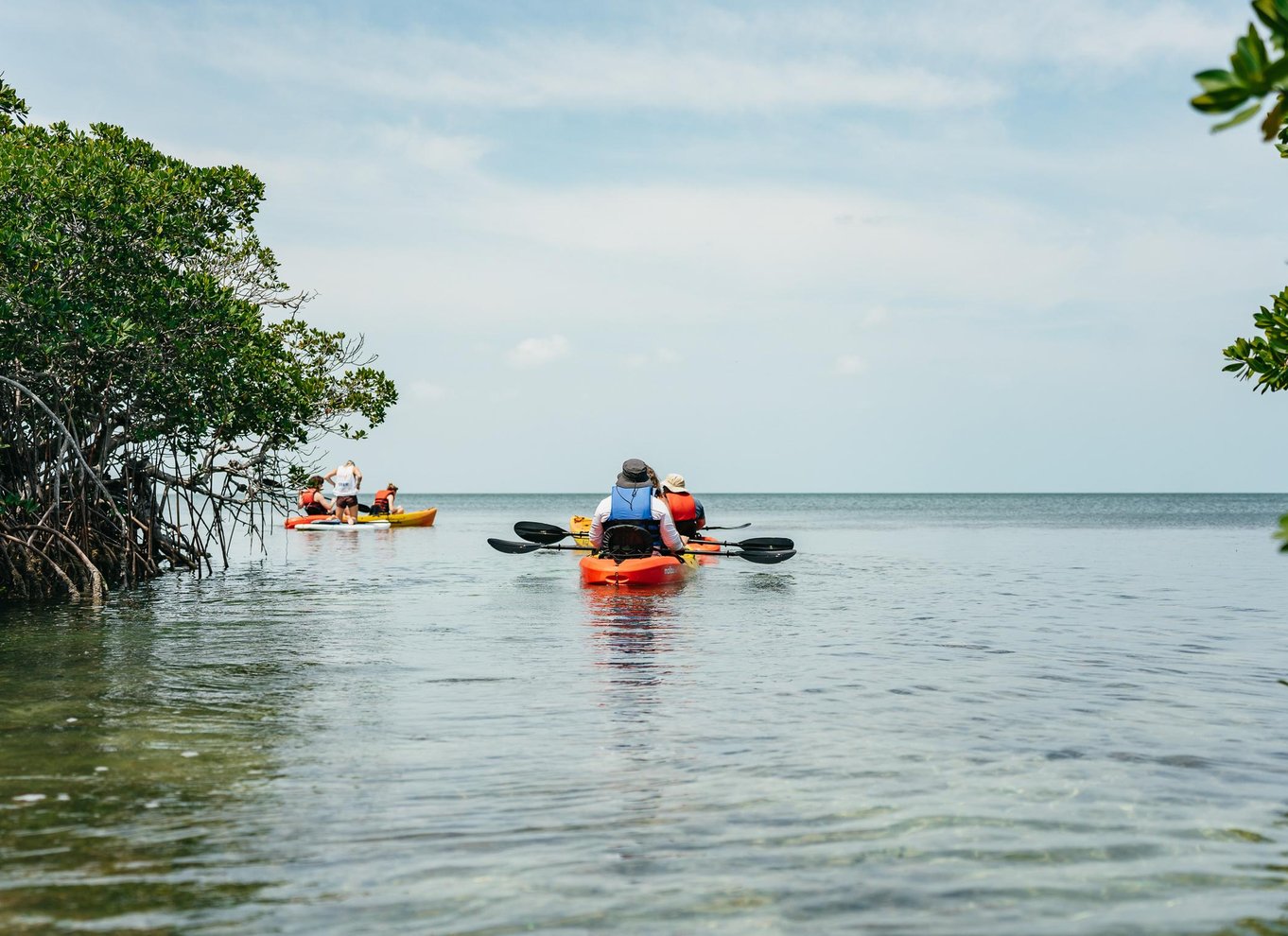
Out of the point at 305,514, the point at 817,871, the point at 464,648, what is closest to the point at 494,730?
the point at 817,871

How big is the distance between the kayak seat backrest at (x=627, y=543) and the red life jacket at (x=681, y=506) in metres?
2.78

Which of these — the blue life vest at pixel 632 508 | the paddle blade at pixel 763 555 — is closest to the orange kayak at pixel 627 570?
the blue life vest at pixel 632 508

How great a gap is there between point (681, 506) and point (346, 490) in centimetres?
1910

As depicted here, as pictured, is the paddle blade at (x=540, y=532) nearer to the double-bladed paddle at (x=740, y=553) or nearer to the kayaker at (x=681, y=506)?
the double-bladed paddle at (x=740, y=553)

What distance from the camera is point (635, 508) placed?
49.1 feet

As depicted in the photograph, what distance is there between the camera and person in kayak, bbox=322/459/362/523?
112 feet

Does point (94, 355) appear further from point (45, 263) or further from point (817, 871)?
point (817, 871)

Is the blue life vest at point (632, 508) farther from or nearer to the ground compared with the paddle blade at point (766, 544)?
farther from the ground

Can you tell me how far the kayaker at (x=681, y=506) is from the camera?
708 inches

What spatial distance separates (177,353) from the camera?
14484mm

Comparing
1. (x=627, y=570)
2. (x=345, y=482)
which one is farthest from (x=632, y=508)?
(x=345, y=482)

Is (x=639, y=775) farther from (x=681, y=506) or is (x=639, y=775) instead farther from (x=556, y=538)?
(x=556, y=538)

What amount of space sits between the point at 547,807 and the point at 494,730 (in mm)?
1767

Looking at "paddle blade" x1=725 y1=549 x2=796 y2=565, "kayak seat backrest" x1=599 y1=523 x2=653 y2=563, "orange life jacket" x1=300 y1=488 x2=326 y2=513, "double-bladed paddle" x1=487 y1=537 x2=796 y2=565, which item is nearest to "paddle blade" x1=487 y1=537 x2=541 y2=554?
"double-bladed paddle" x1=487 y1=537 x2=796 y2=565
